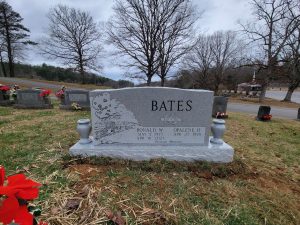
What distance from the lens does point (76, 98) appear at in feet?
31.9

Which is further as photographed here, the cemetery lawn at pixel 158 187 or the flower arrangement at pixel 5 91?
the flower arrangement at pixel 5 91

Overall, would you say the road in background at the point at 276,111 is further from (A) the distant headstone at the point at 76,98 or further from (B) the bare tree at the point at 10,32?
(B) the bare tree at the point at 10,32

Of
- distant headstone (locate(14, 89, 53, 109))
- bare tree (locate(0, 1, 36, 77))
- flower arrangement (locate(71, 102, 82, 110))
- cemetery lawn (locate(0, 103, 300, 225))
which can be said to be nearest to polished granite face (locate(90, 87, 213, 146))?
cemetery lawn (locate(0, 103, 300, 225))

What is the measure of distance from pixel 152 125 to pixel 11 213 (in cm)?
299

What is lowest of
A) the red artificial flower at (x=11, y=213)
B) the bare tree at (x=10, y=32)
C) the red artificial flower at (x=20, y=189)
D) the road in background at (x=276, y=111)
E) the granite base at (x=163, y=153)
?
the road in background at (x=276, y=111)

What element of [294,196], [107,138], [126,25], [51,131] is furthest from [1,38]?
[294,196]

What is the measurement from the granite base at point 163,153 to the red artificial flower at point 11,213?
289 centimetres

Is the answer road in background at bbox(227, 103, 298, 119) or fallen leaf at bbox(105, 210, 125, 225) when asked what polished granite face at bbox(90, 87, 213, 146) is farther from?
road in background at bbox(227, 103, 298, 119)

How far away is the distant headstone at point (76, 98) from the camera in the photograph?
9.66m

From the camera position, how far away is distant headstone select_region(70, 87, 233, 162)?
140 inches

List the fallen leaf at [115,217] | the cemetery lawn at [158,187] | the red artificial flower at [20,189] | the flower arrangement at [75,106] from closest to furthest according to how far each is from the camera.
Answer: the red artificial flower at [20,189] → the fallen leaf at [115,217] → the cemetery lawn at [158,187] → the flower arrangement at [75,106]

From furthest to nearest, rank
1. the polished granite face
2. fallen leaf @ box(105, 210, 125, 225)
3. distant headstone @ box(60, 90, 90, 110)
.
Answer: distant headstone @ box(60, 90, 90, 110) → the polished granite face → fallen leaf @ box(105, 210, 125, 225)

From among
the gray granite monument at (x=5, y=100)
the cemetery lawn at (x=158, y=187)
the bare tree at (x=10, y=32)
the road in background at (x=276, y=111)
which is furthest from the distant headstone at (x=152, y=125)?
the bare tree at (x=10, y=32)

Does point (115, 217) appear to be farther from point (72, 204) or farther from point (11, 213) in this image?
point (11, 213)
